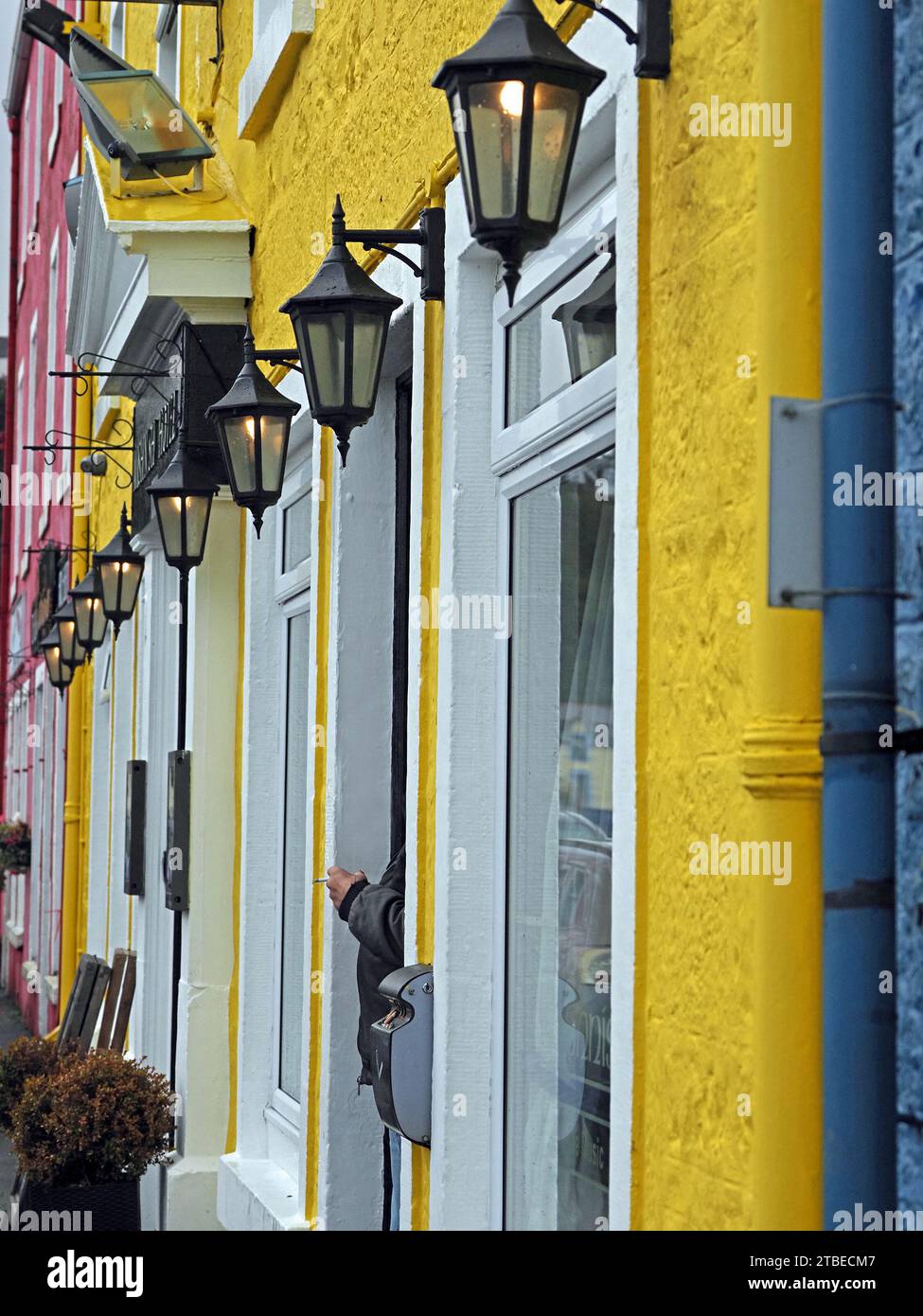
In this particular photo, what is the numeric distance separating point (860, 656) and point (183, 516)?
538 cm

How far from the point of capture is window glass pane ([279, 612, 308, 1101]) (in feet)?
23.8

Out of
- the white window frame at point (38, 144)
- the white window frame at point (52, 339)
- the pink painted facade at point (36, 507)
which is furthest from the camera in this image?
the white window frame at point (38, 144)

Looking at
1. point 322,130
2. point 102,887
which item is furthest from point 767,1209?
point 102,887

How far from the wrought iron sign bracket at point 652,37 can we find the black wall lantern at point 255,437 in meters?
2.77

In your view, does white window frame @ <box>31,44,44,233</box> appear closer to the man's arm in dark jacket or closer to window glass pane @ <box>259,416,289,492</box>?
window glass pane @ <box>259,416,289,492</box>

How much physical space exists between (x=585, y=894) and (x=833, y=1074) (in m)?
1.36

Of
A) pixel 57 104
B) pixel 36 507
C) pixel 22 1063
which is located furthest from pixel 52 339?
pixel 22 1063

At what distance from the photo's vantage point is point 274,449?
19.8ft

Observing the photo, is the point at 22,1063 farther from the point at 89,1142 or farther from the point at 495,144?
the point at 495,144

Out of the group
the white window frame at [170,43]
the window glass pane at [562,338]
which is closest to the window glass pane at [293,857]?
the window glass pane at [562,338]

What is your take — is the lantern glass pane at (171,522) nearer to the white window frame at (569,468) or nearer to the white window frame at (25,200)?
the white window frame at (569,468)

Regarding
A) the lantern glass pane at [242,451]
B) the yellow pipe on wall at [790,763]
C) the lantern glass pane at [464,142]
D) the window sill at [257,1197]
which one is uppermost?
the lantern glass pane at [464,142]

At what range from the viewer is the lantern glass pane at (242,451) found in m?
6.04
